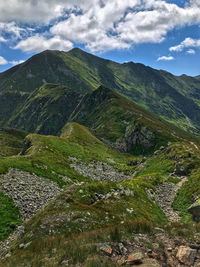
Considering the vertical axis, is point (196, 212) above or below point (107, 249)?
below

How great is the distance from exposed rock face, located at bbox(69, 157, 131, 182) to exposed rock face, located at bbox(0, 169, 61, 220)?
16870 mm

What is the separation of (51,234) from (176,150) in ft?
173

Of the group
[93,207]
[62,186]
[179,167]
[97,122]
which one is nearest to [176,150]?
[179,167]

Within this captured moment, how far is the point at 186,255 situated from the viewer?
10133 mm

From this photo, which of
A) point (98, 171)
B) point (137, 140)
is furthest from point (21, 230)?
point (137, 140)

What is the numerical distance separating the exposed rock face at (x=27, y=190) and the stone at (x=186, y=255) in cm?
1957

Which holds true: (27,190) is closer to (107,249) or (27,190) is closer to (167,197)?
(107,249)

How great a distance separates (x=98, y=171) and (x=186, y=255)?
47.0 metres

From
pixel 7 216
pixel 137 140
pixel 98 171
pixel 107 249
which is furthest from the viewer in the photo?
pixel 137 140

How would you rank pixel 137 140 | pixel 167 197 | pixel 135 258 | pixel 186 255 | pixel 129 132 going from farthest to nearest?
pixel 129 132 < pixel 137 140 < pixel 167 197 < pixel 186 255 < pixel 135 258

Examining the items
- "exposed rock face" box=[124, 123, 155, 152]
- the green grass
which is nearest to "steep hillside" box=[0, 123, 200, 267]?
the green grass

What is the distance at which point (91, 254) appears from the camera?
10094 mm

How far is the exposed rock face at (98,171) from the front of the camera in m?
51.4

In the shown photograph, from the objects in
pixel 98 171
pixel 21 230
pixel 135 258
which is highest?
pixel 135 258
